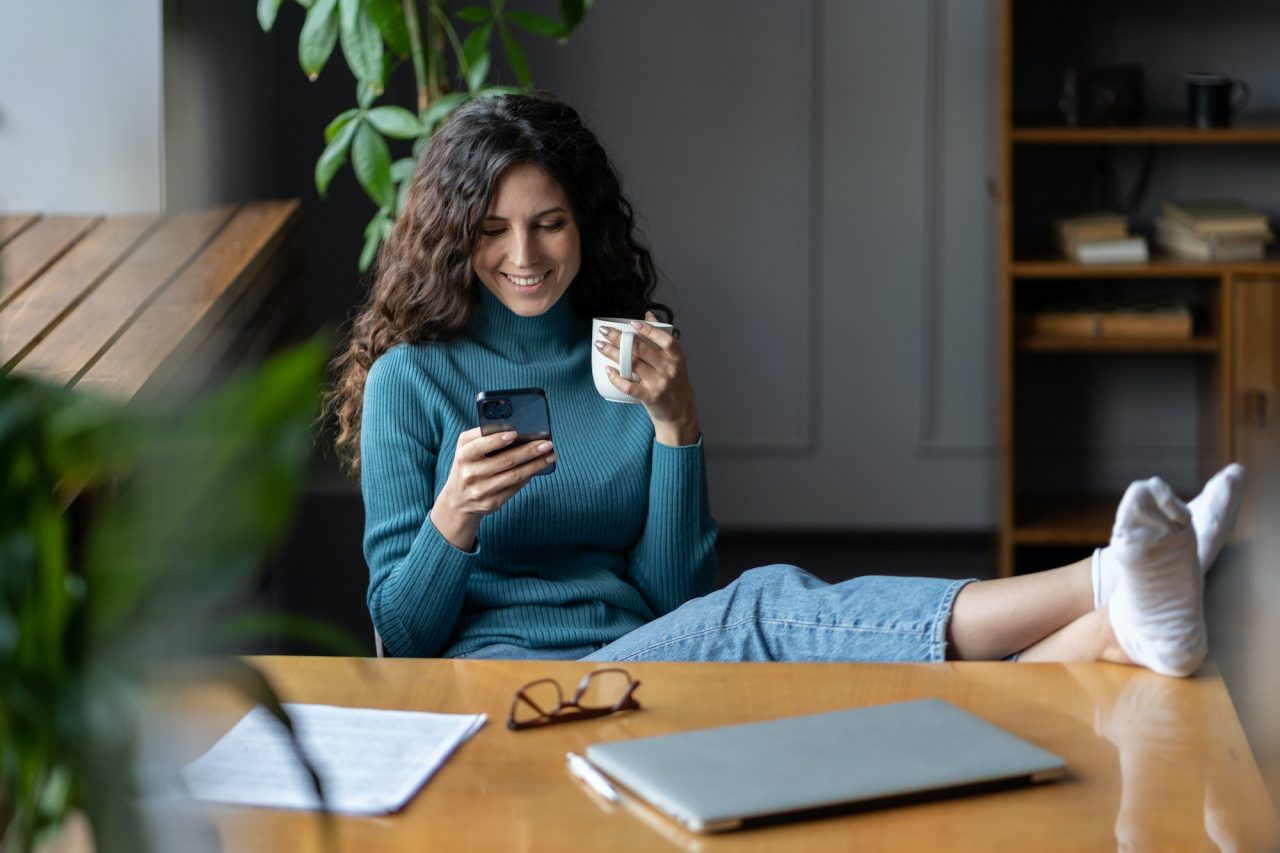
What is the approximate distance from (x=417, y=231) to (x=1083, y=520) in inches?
75.4

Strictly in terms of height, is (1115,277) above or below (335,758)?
above

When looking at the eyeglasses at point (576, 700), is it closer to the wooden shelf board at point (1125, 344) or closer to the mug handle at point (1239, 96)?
the wooden shelf board at point (1125, 344)

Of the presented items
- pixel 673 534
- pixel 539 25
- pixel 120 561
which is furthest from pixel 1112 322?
pixel 120 561

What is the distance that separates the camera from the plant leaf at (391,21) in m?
2.16

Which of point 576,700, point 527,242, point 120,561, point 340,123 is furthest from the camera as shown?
point 340,123

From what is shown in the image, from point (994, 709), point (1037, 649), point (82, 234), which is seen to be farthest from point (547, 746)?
point (82, 234)

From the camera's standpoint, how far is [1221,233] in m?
3.00

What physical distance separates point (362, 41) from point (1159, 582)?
1.46m

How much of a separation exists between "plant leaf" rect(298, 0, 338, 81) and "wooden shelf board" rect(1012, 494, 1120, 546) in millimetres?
1754

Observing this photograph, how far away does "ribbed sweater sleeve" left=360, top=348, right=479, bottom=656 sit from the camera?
5.01ft

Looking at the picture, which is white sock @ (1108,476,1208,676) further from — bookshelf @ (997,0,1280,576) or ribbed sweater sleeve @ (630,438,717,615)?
bookshelf @ (997,0,1280,576)

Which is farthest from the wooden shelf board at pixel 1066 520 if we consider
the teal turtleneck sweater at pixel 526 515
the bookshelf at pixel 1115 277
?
the teal turtleneck sweater at pixel 526 515

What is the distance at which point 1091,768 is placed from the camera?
98 centimetres

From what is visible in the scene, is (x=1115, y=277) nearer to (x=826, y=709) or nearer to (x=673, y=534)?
(x=673, y=534)
